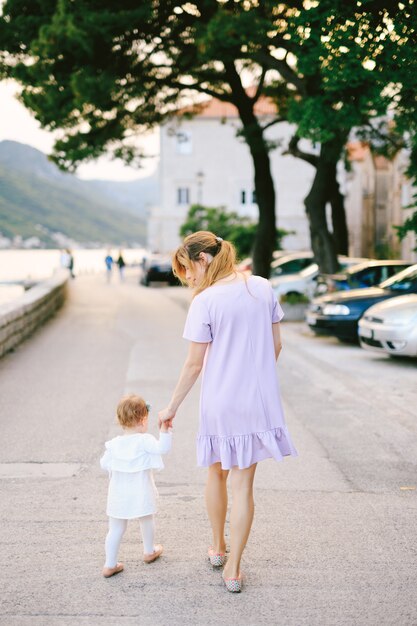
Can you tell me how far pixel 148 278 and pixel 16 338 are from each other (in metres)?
26.5

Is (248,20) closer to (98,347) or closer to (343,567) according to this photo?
(98,347)

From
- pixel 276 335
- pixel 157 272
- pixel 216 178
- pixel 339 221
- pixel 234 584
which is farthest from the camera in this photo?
pixel 216 178

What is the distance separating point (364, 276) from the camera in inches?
697

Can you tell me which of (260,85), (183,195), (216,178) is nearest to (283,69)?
(260,85)

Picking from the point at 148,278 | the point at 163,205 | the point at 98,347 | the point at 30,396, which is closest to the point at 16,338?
the point at 98,347

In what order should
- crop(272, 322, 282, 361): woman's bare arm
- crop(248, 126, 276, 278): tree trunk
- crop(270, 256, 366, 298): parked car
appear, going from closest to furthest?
1. crop(272, 322, 282, 361): woman's bare arm
2. crop(270, 256, 366, 298): parked car
3. crop(248, 126, 276, 278): tree trunk

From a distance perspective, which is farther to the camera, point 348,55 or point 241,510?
point 348,55

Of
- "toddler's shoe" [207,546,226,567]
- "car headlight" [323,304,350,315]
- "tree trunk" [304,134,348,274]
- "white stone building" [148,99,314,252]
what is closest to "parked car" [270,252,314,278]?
"tree trunk" [304,134,348,274]

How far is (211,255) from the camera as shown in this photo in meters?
4.34

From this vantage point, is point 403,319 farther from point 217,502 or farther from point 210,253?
point 210,253

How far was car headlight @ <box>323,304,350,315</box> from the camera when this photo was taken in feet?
49.6

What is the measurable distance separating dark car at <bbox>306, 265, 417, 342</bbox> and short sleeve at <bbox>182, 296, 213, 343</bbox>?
36.2ft

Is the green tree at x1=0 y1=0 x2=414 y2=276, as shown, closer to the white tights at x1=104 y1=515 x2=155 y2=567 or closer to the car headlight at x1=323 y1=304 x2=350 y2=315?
the car headlight at x1=323 y1=304 x2=350 y2=315

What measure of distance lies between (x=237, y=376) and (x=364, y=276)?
1387 centimetres
